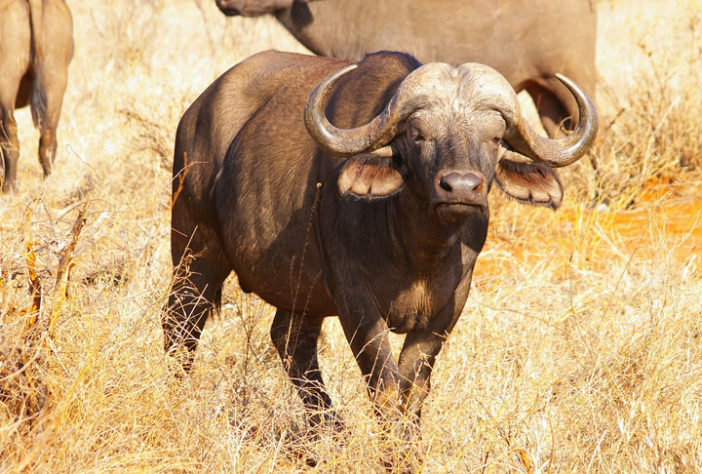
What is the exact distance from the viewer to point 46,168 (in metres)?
7.64

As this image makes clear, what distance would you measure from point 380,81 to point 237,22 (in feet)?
30.0

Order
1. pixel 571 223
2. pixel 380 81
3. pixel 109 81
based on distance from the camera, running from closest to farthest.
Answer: pixel 380 81 → pixel 571 223 → pixel 109 81

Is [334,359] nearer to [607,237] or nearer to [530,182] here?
[530,182]

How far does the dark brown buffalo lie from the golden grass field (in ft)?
4.27

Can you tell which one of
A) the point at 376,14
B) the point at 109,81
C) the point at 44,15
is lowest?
the point at 109,81

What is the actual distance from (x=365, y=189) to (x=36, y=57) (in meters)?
6.09

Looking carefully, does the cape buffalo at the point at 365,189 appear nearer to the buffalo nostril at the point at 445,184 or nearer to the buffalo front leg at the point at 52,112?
the buffalo nostril at the point at 445,184

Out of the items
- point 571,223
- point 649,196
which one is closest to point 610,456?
point 571,223

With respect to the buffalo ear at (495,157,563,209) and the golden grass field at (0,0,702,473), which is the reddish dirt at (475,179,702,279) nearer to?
the golden grass field at (0,0,702,473)

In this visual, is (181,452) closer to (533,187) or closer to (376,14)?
(533,187)

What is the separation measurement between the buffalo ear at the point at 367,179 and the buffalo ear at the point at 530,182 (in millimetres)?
392

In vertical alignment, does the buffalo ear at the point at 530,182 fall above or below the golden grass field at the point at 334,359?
above

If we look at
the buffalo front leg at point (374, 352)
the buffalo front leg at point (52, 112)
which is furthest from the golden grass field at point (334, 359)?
the buffalo front leg at point (52, 112)

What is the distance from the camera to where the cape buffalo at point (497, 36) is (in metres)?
8.07
